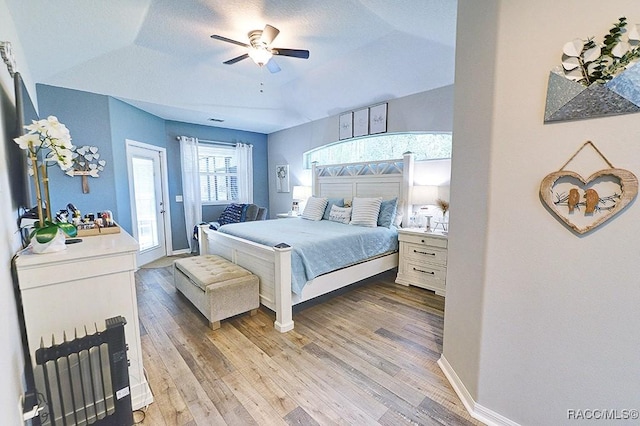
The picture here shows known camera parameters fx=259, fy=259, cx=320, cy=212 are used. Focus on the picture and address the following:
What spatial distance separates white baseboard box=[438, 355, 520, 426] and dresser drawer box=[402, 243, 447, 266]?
1520mm

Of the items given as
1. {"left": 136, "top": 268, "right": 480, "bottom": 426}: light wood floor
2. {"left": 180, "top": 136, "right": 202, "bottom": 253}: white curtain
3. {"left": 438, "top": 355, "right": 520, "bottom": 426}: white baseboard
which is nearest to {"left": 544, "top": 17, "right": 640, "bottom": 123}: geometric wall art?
{"left": 438, "top": 355, "right": 520, "bottom": 426}: white baseboard

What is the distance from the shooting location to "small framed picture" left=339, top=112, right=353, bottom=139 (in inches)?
179

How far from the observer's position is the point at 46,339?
1.30m

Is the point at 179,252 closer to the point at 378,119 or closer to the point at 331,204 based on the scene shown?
the point at 331,204

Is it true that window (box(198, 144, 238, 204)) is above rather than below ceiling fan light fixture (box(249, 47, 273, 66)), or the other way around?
below

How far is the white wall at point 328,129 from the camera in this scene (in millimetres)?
3455

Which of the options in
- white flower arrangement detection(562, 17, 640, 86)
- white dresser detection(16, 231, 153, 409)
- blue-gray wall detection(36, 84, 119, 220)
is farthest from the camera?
blue-gray wall detection(36, 84, 119, 220)

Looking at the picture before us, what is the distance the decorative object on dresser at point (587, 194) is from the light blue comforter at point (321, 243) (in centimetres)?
187

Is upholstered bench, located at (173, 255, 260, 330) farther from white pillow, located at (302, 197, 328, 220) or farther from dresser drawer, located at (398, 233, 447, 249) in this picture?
dresser drawer, located at (398, 233, 447, 249)

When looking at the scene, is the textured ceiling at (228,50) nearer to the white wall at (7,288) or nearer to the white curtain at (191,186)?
the white curtain at (191,186)

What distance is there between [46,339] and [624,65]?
2.91 meters

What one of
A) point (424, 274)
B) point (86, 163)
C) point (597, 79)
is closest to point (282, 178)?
point (86, 163)

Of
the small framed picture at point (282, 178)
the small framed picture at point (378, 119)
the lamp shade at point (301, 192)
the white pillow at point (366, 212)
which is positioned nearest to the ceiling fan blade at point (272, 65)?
the small framed picture at point (378, 119)

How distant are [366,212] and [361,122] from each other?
5.41 feet
